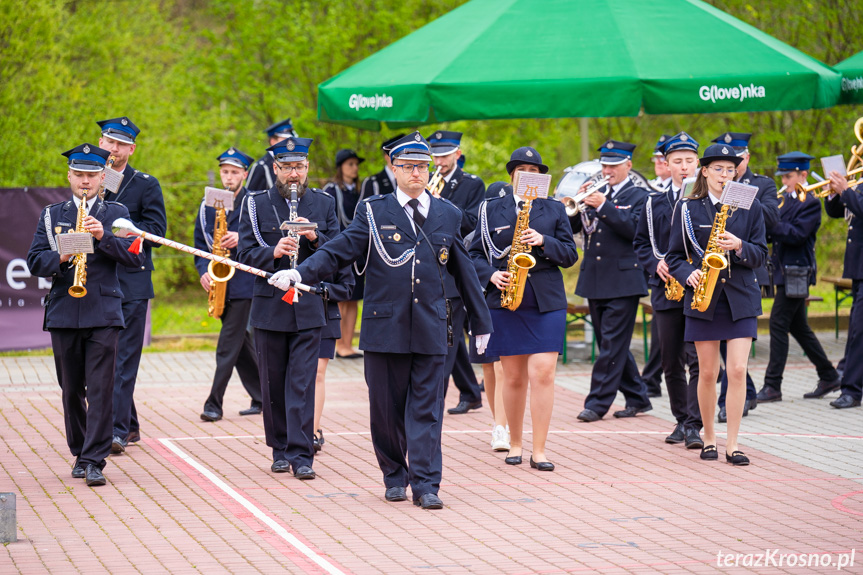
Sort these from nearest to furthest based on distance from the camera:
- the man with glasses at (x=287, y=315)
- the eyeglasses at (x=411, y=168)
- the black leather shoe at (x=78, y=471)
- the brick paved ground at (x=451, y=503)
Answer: the brick paved ground at (x=451, y=503) < the eyeglasses at (x=411, y=168) < the black leather shoe at (x=78, y=471) < the man with glasses at (x=287, y=315)

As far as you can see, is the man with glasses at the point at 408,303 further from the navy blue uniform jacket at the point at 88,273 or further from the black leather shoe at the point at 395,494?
the navy blue uniform jacket at the point at 88,273

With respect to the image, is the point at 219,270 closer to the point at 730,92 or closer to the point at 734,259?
the point at 734,259

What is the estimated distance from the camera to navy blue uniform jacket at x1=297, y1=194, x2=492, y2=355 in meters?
7.24

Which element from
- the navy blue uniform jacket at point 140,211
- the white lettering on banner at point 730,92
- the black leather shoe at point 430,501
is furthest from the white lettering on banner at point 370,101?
the black leather shoe at point 430,501

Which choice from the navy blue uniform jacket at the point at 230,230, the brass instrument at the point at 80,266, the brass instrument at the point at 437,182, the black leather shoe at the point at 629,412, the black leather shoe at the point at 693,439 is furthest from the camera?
the black leather shoe at the point at 629,412

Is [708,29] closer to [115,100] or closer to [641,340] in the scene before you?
[641,340]

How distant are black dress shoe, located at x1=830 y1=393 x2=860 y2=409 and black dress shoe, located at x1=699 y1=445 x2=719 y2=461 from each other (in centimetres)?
268

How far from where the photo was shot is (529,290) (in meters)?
8.31

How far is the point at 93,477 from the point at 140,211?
2.19 m

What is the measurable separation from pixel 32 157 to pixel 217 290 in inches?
310

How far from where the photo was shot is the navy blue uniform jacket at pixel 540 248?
8281mm

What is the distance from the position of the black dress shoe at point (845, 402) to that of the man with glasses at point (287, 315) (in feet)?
17.1

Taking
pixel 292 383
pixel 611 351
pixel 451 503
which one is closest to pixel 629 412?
pixel 611 351

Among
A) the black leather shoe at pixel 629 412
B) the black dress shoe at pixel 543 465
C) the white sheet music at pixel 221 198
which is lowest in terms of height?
the black leather shoe at pixel 629 412
